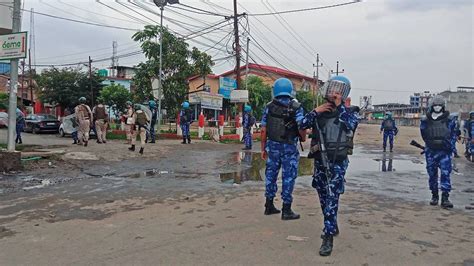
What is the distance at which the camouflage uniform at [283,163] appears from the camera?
18.2 feet

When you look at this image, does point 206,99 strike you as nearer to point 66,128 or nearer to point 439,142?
point 66,128

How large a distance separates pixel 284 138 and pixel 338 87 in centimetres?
132

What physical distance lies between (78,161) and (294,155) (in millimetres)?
7563

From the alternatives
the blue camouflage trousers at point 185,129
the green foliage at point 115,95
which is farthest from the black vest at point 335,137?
the green foliage at point 115,95

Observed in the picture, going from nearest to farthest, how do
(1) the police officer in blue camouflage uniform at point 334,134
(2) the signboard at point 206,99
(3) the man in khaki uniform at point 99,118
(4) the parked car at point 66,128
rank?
(1) the police officer in blue camouflage uniform at point 334,134
(3) the man in khaki uniform at point 99,118
(4) the parked car at point 66,128
(2) the signboard at point 206,99

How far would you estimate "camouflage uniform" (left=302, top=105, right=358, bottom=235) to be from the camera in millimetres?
4340

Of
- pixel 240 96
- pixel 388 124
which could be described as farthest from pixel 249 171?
pixel 240 96

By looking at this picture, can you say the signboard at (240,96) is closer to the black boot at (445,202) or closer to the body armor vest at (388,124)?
the body armor vest at (388,124)

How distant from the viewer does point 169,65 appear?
78.5 feet

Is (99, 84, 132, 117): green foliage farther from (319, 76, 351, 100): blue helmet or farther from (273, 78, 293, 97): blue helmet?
(319, 76, 351, 100): blue helmet

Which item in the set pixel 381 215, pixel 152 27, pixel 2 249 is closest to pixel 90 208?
pixel 2 249

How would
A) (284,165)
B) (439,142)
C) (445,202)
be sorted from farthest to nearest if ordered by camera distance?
(439,142), (445,202), (284,165)

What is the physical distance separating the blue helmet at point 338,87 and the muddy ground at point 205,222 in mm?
1634

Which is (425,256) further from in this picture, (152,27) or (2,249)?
(152,27)
